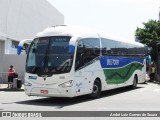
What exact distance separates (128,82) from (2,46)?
1277cm

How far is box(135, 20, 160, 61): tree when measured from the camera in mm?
50688

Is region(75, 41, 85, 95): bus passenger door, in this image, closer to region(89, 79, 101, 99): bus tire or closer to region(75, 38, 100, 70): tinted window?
region(75, 38, 100, 70): tinted window

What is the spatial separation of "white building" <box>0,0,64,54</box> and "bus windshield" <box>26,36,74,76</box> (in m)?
14.4

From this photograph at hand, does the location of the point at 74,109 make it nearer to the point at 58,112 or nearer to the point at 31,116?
the point at 58,112

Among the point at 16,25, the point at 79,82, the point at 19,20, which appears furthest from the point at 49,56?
the point at 19,20

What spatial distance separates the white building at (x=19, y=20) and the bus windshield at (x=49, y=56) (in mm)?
14377

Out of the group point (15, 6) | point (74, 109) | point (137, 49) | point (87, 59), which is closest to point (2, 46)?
point (15, 6)

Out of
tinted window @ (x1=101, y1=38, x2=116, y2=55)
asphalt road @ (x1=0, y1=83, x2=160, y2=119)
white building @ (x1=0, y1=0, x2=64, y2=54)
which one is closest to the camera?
asphalt road @ (x1=0, y1=83, x2=160, y2=119)

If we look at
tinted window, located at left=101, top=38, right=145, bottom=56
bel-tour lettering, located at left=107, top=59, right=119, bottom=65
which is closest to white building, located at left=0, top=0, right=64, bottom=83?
tinted window, located at left=101, top=38, right=145, bottom=56

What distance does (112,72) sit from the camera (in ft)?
62.3

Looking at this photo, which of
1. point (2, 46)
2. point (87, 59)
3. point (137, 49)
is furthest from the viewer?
point (2, 46)

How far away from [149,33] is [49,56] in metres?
38.8

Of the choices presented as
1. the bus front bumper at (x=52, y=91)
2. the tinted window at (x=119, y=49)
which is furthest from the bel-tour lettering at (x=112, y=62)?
the bus front bumper at (x=52, y=91)

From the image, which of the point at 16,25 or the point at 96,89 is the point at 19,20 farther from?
the point at 96,89
